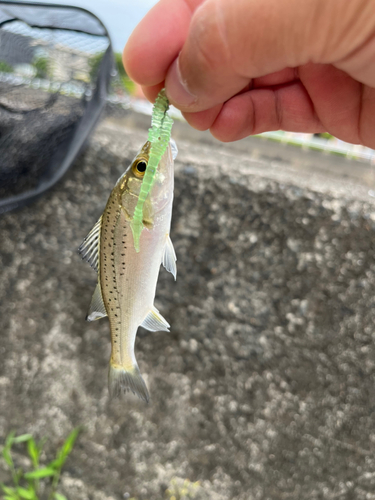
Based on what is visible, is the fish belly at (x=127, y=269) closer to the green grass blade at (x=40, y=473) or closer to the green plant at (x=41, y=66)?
the green plant at (x=41, y=66)

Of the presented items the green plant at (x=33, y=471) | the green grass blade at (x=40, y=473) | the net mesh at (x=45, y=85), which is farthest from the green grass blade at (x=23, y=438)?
the net mesh at (x=45, y=85)

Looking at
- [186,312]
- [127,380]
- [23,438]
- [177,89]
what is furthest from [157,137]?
[23,438]

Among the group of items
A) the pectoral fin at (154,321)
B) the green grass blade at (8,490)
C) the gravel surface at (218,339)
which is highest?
the pectoral fin at (154,321)

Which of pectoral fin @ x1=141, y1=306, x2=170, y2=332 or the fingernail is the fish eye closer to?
the fingernail

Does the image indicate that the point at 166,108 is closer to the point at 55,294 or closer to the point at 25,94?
the point at 25,94

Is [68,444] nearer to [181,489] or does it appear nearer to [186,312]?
[181,489]

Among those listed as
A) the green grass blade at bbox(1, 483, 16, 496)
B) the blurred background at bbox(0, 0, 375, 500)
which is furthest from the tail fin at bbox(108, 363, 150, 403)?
the green grass blade at bbox(1, 483, 16, 496)

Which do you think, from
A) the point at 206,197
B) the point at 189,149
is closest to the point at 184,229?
the point at 206,197
